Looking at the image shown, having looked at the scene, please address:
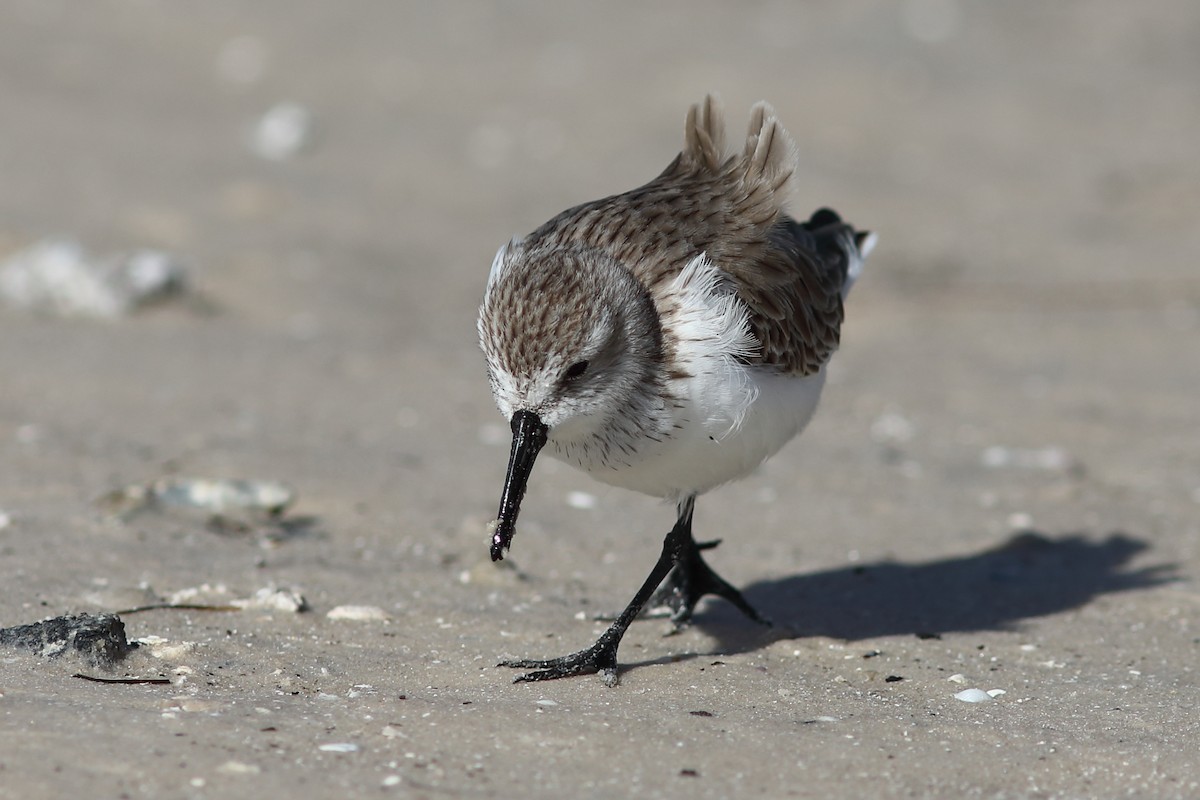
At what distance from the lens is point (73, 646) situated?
13.2 feet

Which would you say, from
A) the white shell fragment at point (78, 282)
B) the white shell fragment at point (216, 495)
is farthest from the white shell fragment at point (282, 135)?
the white shell fragment at point (216, 495)

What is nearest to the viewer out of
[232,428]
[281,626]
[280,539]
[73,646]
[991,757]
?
[991,757]

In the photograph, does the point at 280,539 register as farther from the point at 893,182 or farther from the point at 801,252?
the point at 893,182

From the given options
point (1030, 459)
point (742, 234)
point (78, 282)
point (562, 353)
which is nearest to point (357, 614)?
point (562, 353)

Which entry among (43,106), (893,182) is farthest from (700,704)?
(43,106)

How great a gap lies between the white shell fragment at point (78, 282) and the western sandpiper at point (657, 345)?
4.39 m

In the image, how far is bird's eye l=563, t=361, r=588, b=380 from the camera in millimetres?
4113

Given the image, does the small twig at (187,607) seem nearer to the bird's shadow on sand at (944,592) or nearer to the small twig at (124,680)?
the small twig at (124,680)

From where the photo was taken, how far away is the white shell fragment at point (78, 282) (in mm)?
8438

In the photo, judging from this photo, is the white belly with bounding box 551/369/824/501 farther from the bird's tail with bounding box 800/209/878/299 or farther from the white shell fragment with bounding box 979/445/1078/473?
the white shell fragment with bounding box 979/445/1078/473

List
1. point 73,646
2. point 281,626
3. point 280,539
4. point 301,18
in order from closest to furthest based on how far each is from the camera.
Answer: point 73,646
point 281,626
point 280,539
point 301,18

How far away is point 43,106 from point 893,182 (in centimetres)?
659

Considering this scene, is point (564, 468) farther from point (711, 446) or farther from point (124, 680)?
point (124, 680)

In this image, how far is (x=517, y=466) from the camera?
4.13 m
